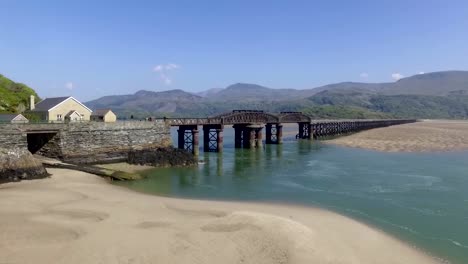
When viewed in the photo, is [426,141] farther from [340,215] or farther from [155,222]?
[155,222]

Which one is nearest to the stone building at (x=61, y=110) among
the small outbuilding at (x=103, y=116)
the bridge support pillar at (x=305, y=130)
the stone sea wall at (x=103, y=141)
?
the small outbuilding at (x=103, y=116)

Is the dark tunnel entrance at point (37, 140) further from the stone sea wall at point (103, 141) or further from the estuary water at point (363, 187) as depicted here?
the estuary water at point (363, 187)

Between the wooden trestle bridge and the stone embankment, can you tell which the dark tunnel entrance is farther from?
the wooden trestle bridge

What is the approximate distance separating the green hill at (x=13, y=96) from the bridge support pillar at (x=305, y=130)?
56.1 meters

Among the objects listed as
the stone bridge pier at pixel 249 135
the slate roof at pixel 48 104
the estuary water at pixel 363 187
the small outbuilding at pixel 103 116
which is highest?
the slate roof at pixel 48 104

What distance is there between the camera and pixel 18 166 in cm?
3183

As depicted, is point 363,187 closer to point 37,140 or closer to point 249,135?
point 37,140

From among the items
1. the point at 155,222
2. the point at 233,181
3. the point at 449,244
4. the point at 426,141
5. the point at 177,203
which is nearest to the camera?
the point at 449,244

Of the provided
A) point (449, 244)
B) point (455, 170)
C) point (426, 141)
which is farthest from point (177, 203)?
point (426, 141)

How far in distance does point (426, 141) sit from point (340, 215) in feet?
192

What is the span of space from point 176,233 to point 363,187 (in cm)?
2011

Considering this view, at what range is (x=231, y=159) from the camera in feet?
173

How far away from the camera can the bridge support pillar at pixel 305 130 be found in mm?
87000

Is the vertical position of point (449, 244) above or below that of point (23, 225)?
below
